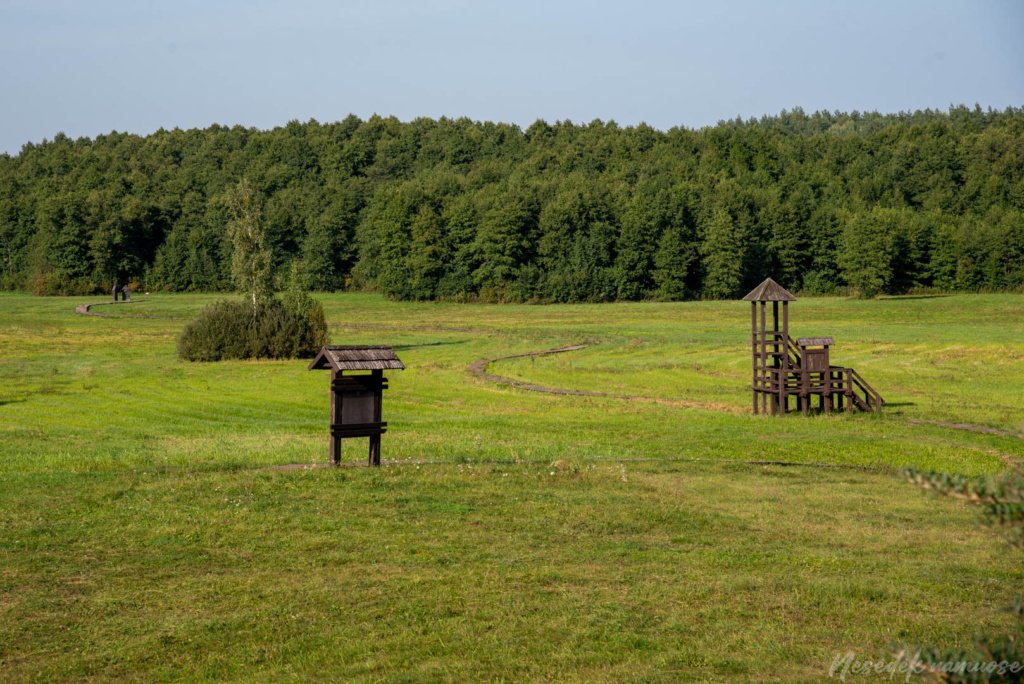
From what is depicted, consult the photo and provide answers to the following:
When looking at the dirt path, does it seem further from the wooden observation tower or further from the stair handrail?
the stair handrail

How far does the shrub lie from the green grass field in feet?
65.2

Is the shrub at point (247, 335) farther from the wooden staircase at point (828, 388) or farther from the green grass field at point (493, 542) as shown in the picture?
the wooden staircase at point (828, 388)

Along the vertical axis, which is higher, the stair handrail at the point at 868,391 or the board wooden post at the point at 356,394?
the board wooden post at the point at 356,394

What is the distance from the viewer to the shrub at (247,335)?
6012 cm

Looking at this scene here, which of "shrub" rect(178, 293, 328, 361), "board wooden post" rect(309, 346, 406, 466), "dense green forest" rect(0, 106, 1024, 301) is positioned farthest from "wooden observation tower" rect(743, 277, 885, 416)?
"dense green forest" rect(0, 106, 1024, 301)

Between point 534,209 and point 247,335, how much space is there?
243ft

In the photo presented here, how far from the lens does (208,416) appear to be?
119 ft

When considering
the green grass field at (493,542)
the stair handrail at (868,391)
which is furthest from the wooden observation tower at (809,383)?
the green grass field at (493,542)

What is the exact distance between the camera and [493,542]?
54.9 ft

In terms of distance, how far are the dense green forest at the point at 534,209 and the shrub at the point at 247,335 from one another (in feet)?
134

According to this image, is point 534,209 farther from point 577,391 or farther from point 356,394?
point 356,394

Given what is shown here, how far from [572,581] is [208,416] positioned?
2423 centimetres

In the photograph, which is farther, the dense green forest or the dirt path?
the dense green forest

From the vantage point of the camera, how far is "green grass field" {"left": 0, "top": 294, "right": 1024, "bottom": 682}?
1191 cm
